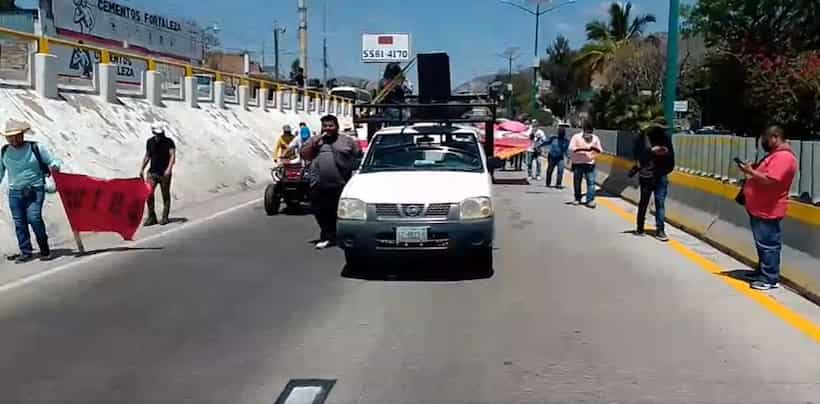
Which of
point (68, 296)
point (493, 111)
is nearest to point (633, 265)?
point (493, 111)

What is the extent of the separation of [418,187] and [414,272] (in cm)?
100

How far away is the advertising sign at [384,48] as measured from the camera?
6906 centimetres

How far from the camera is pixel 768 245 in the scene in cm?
985

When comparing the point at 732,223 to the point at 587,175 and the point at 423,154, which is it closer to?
the point at 423,154

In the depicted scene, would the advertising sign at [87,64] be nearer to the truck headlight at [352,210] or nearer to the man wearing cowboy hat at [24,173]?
the man wearing cowboy hat at [24,173]

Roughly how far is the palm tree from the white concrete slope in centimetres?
3796

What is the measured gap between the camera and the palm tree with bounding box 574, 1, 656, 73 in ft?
214

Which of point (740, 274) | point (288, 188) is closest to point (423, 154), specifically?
point (740, 274)

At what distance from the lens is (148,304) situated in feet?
30.5

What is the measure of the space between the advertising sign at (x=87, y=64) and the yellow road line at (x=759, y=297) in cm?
1331

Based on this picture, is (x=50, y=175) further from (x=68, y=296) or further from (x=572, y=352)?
(x=572, y=352)

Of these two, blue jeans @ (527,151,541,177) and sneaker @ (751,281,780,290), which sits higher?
blue jeans @ (527,151,541,177)

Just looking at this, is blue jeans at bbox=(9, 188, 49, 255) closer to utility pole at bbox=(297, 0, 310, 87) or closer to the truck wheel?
the truck wheel

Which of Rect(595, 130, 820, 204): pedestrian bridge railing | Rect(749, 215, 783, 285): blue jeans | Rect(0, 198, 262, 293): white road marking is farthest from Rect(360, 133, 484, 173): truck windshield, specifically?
Rect(595, 130, 820, 204): pedestrian bridge railing
